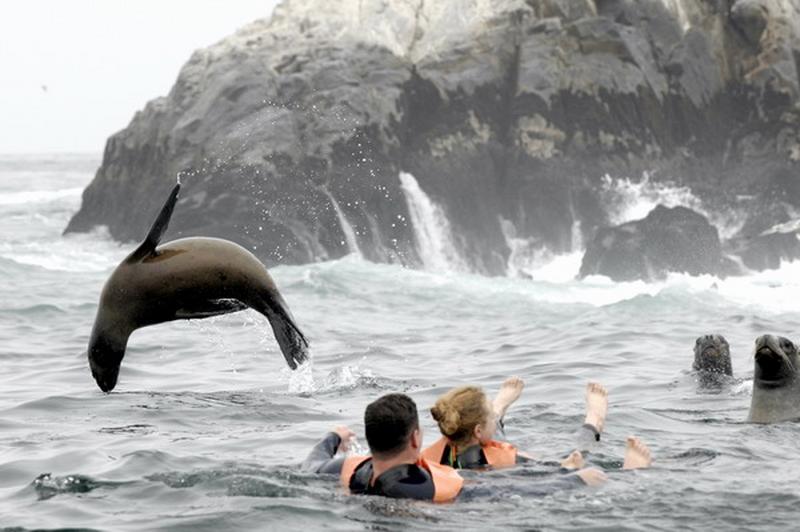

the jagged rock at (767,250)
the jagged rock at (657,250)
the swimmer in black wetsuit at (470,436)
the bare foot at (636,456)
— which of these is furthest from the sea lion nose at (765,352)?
the jagged rock at (767,250)

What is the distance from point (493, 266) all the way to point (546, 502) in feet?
79.9

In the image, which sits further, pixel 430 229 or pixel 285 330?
pixel 430 229

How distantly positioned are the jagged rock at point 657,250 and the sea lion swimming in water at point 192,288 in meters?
20.0

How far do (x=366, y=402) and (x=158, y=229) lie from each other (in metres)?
3.63

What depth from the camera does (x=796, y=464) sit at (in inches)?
349

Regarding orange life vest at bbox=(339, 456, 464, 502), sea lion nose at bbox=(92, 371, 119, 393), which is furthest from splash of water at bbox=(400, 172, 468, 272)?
orange life vest at bbox=(339, 456, 464, 502)

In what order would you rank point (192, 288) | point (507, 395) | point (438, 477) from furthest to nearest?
point (192, 288) → point (507, 395) → point (438, 477)

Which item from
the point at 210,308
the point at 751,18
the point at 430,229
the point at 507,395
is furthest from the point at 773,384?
the point at 751,18

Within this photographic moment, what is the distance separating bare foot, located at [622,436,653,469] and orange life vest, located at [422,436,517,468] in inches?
26.0

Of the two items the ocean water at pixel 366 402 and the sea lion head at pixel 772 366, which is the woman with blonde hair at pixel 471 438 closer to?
the ocean water at pixel 366 402

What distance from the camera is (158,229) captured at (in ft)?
29.7

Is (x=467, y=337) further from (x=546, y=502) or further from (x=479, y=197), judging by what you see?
(x=479, y=197)

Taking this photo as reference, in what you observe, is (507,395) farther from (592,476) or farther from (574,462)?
(592,476)

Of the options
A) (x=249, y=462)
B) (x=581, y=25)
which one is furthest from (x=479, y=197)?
(x=249, y=462)
